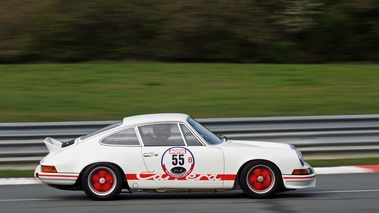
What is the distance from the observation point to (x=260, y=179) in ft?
29.7

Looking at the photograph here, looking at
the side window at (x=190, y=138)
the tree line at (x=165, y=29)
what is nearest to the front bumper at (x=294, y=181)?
the side window at (x=190, y=138)

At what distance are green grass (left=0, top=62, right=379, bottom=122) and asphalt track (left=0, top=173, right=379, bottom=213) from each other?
455cm

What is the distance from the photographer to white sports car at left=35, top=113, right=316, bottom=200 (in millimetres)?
8992

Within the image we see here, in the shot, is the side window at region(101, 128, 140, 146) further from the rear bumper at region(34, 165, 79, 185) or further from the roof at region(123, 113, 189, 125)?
the rear bumper at region(34, 165, 79, 185)

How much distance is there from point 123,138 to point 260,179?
1.85 m

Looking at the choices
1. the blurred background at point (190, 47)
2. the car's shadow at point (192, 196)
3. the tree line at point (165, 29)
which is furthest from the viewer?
the tree line at point (165, 29)

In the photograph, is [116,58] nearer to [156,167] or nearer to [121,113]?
[121,113]

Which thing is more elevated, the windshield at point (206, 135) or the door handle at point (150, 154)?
the windshield at point (206, 135)

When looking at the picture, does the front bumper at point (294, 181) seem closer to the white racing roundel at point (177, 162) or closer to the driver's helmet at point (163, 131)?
the white racing roundel at point (177, 162)

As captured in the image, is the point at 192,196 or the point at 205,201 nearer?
the point at 205,201

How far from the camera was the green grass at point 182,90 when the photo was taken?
14.9m

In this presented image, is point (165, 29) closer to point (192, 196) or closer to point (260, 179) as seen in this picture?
point (192, 196)

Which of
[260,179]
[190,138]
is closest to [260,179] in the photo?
[260,179]

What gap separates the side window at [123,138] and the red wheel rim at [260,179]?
1541 mm
